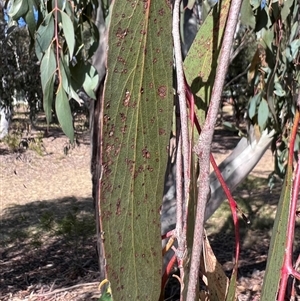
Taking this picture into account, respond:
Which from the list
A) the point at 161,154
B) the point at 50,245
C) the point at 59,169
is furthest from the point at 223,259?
the point at 59,169

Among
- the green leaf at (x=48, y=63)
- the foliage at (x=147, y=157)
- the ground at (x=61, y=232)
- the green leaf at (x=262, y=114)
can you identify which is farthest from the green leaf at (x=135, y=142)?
the ground at (x=61, y=232)

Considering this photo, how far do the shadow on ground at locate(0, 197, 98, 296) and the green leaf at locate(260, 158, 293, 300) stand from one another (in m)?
2.85

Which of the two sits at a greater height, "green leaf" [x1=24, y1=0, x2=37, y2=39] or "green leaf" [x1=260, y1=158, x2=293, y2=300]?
"green leaf" [x1=24, y1=0, x2=37, y2=39]

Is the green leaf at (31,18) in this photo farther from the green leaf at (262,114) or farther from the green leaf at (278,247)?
the green leaf at (278,247)

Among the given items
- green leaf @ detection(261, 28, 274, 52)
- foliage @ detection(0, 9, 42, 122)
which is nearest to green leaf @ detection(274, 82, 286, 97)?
green leaf @ detection(261, 28, 274, 52)

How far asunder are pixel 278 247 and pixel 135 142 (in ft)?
0.53

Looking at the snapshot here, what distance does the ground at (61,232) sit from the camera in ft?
10.6

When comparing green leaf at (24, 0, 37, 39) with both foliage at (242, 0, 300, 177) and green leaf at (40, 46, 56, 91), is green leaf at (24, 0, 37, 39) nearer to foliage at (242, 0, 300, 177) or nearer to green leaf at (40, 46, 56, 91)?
green leaf at (40, 46, 56, 91)

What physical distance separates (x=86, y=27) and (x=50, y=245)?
2.53 m

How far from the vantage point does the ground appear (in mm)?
3227

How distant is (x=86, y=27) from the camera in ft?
6.40

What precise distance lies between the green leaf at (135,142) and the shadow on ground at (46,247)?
9.53 ft

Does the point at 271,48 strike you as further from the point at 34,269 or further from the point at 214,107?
the point at 34,269

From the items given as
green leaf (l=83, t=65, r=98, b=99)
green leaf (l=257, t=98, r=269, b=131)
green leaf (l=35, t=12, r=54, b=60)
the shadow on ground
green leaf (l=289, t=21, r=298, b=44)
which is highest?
green leaf (l=289, t=21, r=298, b=44)
